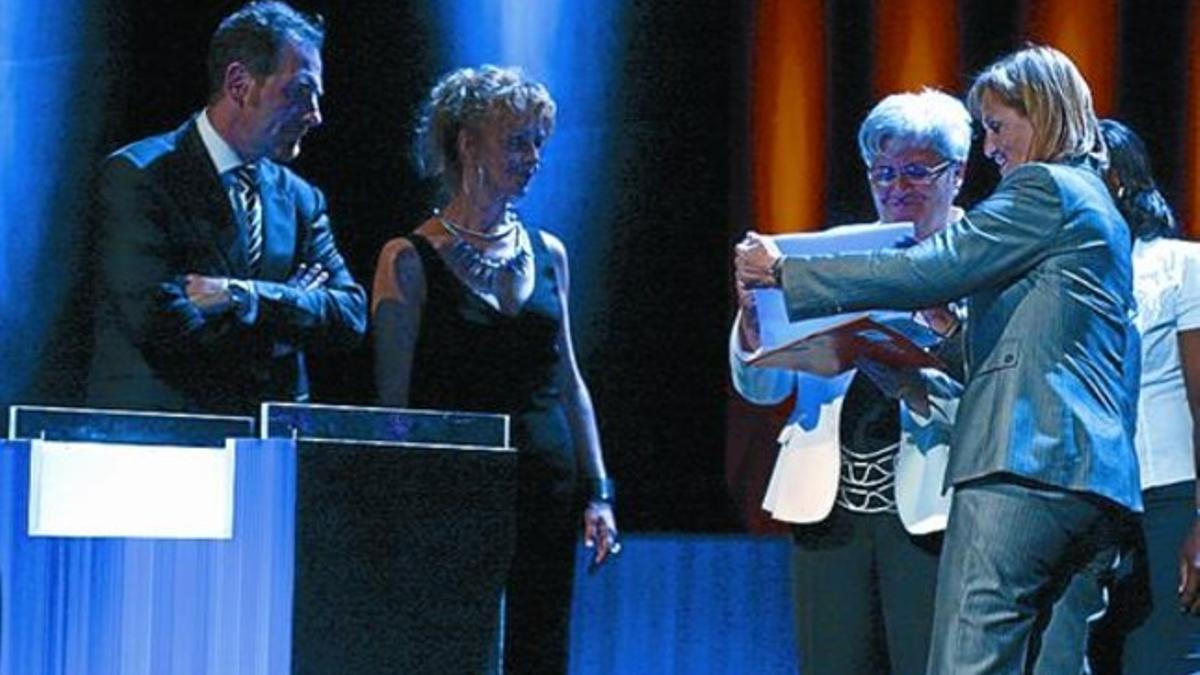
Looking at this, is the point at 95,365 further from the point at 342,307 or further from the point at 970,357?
the point at 970,357

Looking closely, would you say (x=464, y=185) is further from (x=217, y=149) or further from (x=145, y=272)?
(x=145, y=272)

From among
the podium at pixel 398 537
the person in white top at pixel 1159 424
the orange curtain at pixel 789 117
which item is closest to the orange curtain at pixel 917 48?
the orange curtain at pixel 789 117

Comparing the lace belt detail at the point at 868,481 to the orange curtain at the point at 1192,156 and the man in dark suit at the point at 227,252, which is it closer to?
the man in dark suit at the point at 227,252

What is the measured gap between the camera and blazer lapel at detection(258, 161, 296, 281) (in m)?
3.44

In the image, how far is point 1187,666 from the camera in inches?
136

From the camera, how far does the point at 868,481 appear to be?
10.6 feet

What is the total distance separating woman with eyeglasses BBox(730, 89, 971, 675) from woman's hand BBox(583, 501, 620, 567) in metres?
0.38

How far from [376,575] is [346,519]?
8cm

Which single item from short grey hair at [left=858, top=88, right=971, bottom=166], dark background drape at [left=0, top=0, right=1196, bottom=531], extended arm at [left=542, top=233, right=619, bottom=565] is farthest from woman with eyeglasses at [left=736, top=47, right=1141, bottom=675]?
dark background drape at [left=0, top=0, right=1196, bottom=531]

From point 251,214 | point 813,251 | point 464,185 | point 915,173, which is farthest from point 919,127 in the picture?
point 251,214

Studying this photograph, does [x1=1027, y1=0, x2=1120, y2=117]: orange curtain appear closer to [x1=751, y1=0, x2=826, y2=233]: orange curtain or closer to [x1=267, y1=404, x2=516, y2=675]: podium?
[x1=751, y1=0, x2=826, y2=233]: orange curtain

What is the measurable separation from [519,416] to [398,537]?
87 centimetres

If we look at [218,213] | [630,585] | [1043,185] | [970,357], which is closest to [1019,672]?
[970,357]

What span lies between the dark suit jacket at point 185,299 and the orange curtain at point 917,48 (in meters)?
1.62
